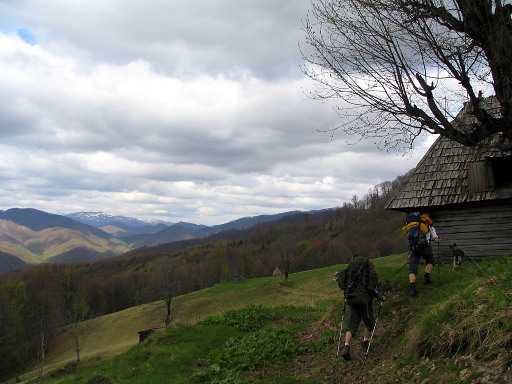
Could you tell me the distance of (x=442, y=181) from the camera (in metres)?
15.0

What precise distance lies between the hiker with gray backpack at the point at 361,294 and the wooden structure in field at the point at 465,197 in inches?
295

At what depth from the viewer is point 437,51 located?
25.8 feet

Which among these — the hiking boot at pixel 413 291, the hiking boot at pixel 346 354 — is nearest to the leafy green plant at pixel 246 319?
the hiking boot at pixel 413 291

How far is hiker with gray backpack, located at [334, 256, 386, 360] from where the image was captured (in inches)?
325

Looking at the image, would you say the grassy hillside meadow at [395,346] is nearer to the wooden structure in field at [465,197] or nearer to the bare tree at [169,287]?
the wooden structure in field at [465,197]

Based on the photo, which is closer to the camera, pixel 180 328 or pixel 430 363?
pixel 430 363

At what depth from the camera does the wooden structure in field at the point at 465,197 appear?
1395 cm

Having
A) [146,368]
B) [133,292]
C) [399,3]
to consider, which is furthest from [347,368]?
[133,292]

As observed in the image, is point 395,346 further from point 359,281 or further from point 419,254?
point 419,254

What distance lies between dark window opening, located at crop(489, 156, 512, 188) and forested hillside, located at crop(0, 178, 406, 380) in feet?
129

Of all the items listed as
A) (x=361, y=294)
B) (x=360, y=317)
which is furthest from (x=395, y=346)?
(x=361, y=294)

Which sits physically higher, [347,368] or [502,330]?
[502,330]

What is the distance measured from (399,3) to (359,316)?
6.62m

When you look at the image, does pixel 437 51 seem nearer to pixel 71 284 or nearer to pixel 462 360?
pixel 462 360
